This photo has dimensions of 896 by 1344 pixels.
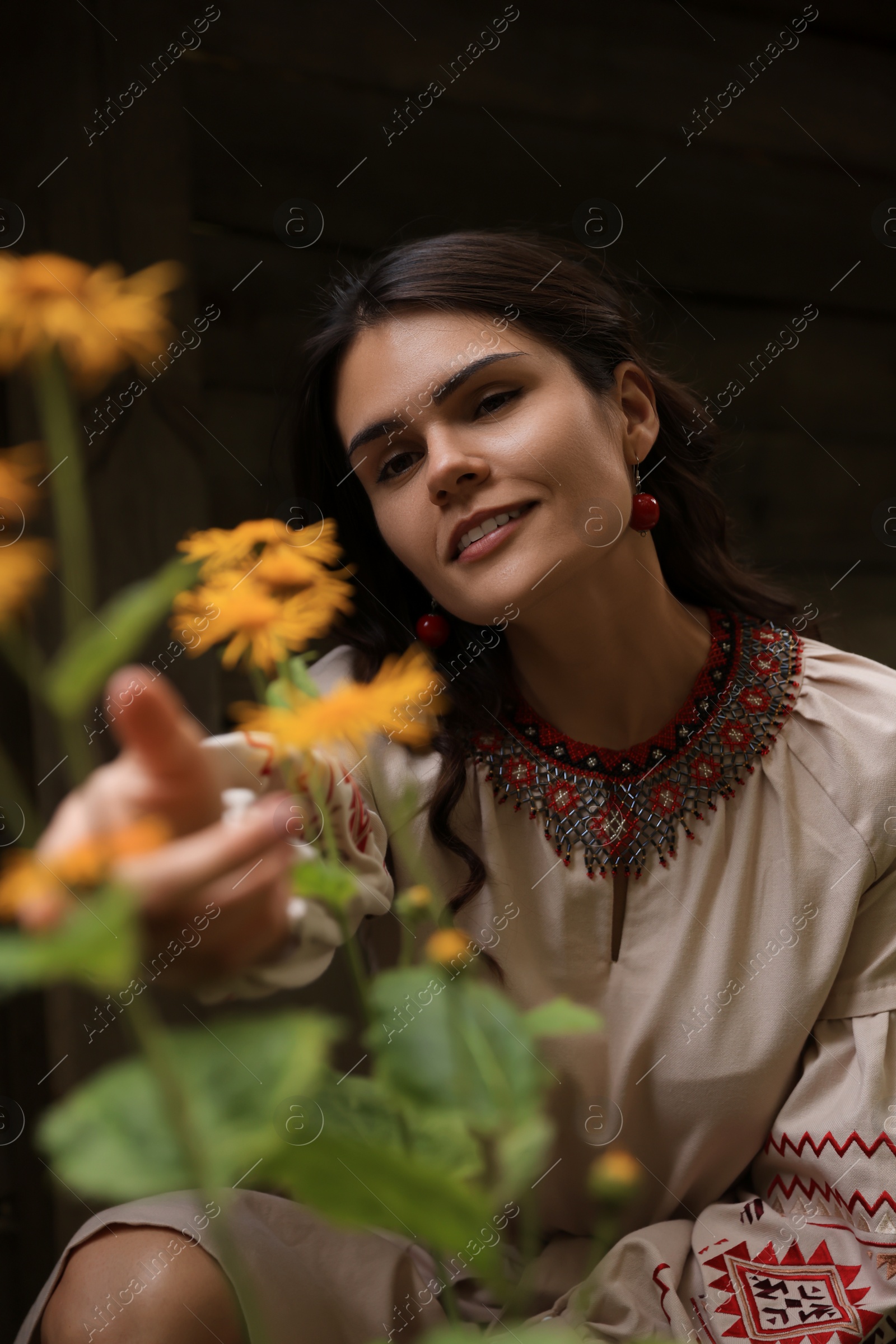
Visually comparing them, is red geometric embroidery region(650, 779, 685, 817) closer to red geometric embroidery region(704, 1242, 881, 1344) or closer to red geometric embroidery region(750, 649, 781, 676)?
red geometric embroidery region(750, 649, 781, 676)

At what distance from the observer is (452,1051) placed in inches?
10.6

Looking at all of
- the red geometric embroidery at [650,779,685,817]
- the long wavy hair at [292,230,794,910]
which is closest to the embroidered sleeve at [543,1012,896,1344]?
the red geometric embroidery at [650,779,685,817]

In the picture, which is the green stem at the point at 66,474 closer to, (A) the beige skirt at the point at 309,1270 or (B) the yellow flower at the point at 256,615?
(B) the yellow flower at the point at 256,615

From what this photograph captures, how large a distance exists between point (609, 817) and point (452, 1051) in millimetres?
722

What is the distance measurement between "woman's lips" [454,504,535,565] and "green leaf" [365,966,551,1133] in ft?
1.82

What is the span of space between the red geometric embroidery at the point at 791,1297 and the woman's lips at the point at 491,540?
1.98 ft

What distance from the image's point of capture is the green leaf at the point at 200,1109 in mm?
208

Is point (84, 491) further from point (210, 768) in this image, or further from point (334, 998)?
point (210, 768)

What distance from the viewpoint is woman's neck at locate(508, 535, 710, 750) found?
99 cm

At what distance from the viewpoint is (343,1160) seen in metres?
0.21

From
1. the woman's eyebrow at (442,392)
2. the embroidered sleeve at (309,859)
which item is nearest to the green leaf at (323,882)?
the embroidered sleeve at (309,859)

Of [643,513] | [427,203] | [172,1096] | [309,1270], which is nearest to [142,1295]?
[309,1270]

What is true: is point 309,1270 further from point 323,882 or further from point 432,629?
point 323,882

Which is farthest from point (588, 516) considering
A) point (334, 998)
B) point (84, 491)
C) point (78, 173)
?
point (334, 998)
